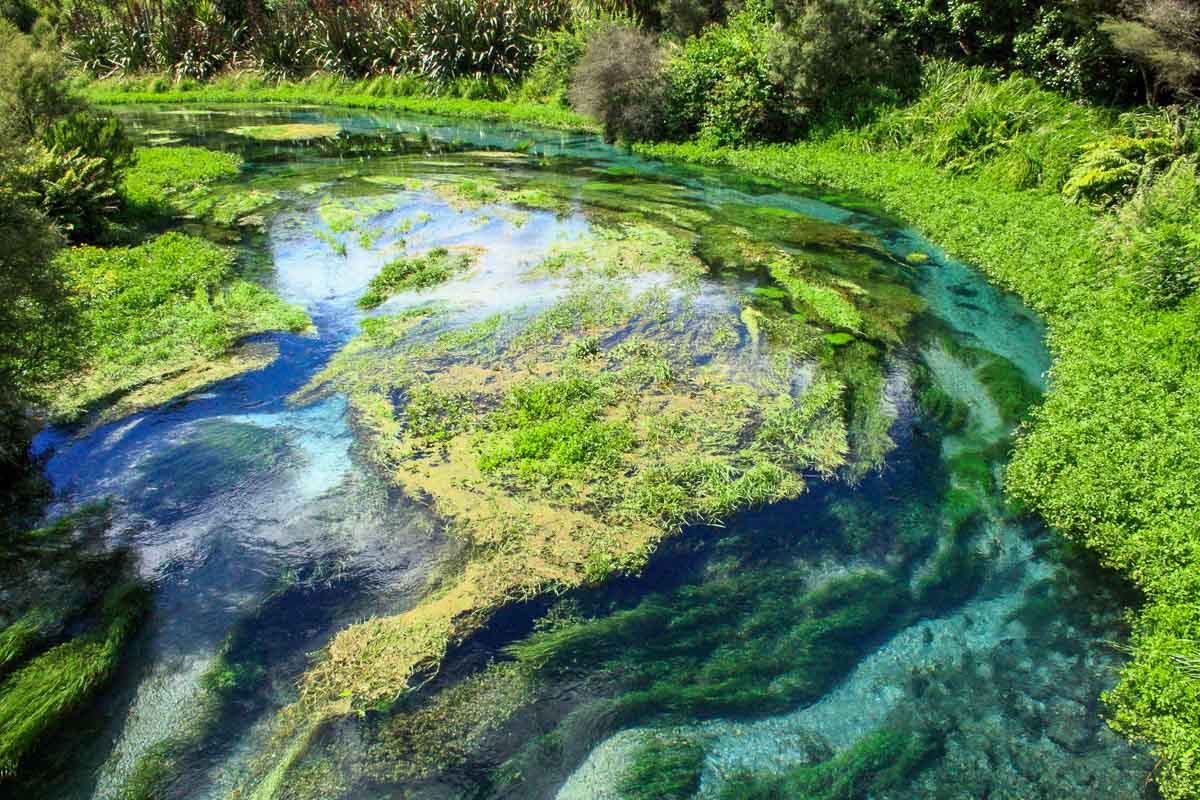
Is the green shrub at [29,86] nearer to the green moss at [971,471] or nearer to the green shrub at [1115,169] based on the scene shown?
the green moss at [971,471]

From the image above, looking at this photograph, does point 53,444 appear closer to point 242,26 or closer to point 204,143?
point 204,143

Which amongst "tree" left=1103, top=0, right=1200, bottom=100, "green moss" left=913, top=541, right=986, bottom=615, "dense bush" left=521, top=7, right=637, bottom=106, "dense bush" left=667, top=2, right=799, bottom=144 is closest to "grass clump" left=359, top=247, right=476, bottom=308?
"green moss" left=913, top=541, right=986, bottom=615

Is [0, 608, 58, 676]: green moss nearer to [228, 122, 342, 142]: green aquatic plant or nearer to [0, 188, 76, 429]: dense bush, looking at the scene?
[0, 188, 76, 429]: dense bush

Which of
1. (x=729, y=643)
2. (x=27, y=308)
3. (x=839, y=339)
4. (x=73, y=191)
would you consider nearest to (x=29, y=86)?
(x=73, y=191)

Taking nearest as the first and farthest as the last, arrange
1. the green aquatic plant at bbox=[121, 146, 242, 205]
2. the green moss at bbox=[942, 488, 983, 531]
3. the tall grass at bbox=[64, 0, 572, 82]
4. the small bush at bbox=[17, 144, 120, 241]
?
the green moss at bbox=[942, 488, 983, 531]
the small bush at bbox=[17, 144, 120, 241]
the green aquatic plant at bbox=[121, 146, 242, 205]
the tall grass at bbox=[64, 0, 572, 82]

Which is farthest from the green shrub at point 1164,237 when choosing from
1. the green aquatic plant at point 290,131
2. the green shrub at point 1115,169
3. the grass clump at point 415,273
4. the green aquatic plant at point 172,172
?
the green aquatic plant at point 290,131
